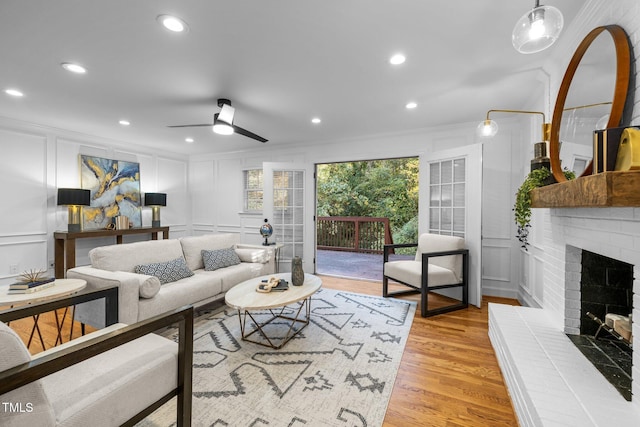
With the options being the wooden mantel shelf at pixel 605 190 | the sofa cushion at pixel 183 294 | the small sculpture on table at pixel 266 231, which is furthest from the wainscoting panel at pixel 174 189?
the wooden mantel shelf at pixel 605 190

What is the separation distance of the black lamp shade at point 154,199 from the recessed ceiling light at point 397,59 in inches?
191

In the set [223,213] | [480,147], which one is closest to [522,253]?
[480,147]

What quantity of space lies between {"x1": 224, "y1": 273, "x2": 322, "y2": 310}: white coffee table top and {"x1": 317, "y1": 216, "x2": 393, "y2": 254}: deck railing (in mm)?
4776

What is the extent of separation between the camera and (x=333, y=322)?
2.81 meters

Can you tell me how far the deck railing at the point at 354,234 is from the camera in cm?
720

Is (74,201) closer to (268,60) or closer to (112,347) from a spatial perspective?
(268,60)

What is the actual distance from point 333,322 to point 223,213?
3996 mm

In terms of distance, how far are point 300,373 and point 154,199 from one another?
4.65 meters

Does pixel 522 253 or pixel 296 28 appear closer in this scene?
pixel 296 28

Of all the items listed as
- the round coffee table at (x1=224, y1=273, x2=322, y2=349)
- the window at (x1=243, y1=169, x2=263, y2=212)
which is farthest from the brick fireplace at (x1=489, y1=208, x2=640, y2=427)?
the window at (x1=243, y1=169, x2=263, y2=212)

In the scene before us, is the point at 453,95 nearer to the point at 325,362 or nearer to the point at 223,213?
the point at 325,362

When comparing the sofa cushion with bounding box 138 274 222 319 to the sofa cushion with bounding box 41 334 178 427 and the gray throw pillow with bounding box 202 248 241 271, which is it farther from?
the sofa cushion with bounding box 41 334 178 427

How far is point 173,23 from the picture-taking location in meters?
1.77

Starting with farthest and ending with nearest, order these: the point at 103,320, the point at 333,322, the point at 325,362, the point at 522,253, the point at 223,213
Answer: the point at 223,213, the point at 522,253, the point at 333,322, the point at 103,320, the point at 325,362
